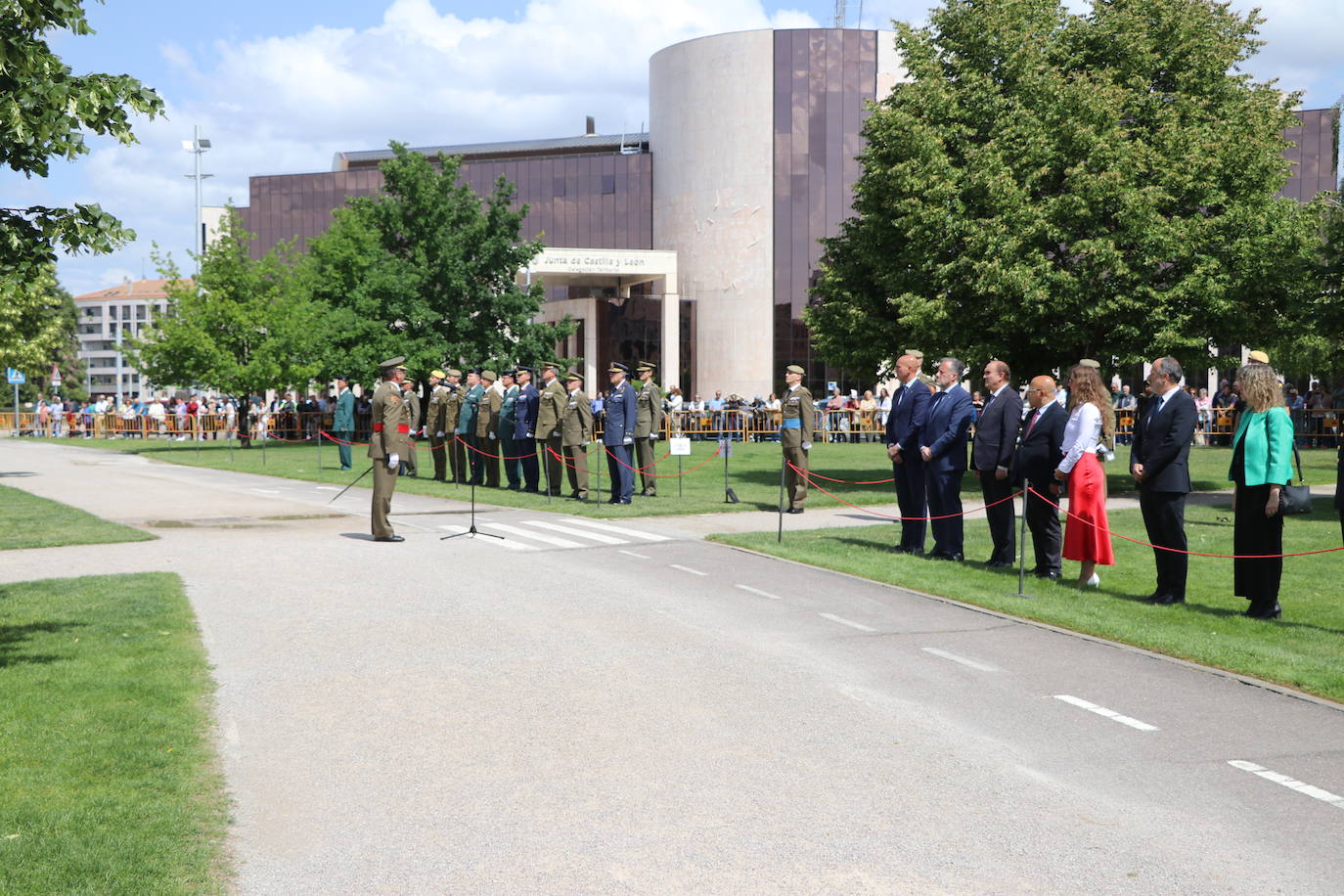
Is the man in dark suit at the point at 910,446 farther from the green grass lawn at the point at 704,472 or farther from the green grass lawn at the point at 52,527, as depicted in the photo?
the green grass lawn at the point at 52,527

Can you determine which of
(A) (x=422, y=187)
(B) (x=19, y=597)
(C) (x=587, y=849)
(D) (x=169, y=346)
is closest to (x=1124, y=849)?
(C) (x=587, y=849)

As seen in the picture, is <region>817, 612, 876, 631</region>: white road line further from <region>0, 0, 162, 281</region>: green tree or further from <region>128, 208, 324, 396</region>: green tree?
<region>128, 208, 324, 396</region>: green tree

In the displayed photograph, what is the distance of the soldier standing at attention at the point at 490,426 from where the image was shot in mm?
23125

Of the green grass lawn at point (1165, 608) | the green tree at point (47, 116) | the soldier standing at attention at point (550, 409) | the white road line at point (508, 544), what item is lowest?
the green grass lawn at point (1165, 608)

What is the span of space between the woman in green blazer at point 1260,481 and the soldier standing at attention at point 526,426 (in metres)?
13.2

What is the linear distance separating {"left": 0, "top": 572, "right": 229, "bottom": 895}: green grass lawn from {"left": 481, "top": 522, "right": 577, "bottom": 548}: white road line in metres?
5.40

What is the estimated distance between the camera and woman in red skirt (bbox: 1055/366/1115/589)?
37.5 ft

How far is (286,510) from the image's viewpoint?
18828 millimetres

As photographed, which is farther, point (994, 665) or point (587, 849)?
point (994, 665)

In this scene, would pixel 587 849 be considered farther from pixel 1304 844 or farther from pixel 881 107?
pixel 881 107

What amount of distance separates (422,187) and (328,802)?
44635mm

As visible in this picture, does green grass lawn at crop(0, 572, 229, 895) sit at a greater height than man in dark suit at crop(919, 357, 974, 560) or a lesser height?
lesser

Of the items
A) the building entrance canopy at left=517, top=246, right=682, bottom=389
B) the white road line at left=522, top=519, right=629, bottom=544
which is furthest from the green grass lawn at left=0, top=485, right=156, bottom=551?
the building entrance canopy at left=517, top=246, right=682, bottom=389

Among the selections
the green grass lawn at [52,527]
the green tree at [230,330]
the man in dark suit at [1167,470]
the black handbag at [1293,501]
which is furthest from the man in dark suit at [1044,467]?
the green tree at [230,330]
